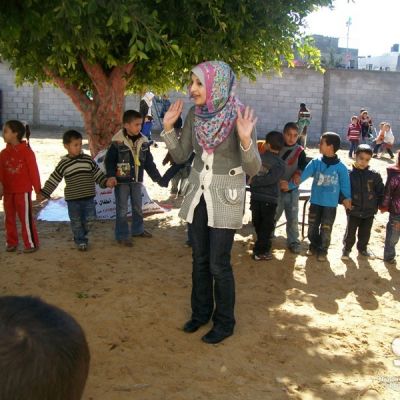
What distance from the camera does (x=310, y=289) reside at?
16.0 feet

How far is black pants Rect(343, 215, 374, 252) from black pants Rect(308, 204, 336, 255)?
272 millimetres

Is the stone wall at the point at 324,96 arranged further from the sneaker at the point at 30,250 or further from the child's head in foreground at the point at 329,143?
the sneaker at the point at 30,250

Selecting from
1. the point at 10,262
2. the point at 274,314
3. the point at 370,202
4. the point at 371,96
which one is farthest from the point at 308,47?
the point at 371,96

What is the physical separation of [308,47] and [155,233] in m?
3.31

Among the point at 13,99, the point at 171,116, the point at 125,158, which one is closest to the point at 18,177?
the point at 125,158

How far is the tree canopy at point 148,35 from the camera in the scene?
4.23 meters

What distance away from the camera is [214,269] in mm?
3553

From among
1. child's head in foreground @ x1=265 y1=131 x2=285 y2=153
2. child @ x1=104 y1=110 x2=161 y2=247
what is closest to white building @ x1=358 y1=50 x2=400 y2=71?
child's head in foreground @ x1=265 y1=131 x2=285 y2=153

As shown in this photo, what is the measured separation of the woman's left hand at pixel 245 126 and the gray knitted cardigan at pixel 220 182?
150 mm

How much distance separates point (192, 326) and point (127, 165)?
250 cm

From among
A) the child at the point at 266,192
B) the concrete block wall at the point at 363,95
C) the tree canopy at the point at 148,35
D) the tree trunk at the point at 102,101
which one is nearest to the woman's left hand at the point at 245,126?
the tree canopy at the point at 148,35

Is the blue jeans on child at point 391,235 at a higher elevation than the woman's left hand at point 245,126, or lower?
lower

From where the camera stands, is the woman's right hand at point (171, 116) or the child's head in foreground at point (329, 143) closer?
the woman's right hand at point (171, 116)

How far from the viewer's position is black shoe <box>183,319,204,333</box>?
380 cm
